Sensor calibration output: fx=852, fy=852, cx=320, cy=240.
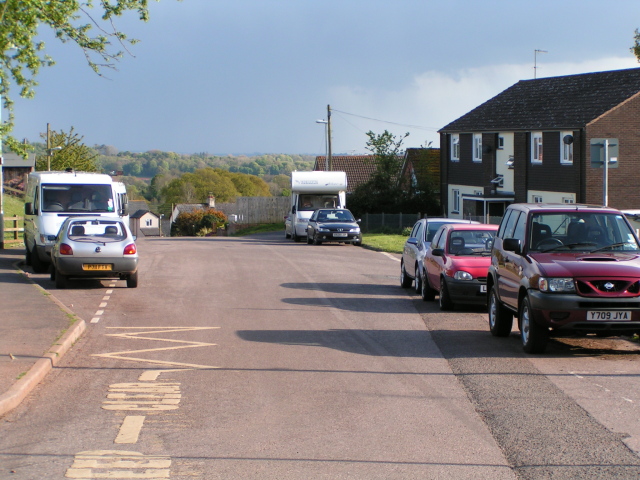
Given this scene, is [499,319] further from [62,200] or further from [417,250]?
[62,200]

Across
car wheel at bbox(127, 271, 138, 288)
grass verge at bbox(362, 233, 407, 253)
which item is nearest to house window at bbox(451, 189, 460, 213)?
grass verge at bbox(362, 233, 407, 253)

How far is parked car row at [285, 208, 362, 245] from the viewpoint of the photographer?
35.5 metres

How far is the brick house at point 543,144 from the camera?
3809 cm

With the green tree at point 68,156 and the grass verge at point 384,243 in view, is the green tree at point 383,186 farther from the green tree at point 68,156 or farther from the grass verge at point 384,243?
the green tree at point 68,156

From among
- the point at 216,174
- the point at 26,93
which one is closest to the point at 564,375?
the point at 26,93

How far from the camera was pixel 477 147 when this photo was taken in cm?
4700

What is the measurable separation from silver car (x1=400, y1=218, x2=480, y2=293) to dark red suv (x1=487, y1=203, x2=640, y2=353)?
5098 mm

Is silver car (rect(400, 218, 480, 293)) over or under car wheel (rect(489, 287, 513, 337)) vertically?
over

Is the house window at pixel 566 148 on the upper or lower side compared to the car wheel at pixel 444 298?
upper

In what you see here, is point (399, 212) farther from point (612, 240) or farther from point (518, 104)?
point (612, 240)

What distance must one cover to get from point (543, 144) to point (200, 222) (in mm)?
40331

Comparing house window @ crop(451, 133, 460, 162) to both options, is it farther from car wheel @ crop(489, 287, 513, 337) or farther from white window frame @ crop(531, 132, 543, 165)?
car wheel @ crop(489, 287, 513, 337)

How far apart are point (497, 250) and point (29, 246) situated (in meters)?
15.7

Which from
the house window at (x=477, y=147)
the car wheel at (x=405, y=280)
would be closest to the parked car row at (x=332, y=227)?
the house window at (x=477, y=147)
